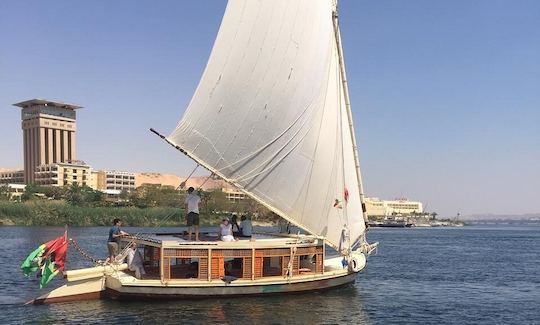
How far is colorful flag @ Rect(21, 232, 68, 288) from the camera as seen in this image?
24562 mm

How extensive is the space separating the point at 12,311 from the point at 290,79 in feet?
54.9

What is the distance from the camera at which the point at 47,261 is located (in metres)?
24.8

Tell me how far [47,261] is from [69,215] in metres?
113

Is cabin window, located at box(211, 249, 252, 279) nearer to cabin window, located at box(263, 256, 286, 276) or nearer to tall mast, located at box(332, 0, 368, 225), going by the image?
cabin window, located at box(263, 256, 286, 276)

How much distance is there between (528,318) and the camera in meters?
26.8

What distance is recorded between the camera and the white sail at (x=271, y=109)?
94.4 feet

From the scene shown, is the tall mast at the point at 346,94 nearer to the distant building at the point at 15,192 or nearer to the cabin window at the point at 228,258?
the cabin window at the point at 228,258

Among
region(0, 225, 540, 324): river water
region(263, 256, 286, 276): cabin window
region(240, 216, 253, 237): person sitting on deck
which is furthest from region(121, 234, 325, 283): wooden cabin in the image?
region(240, 216, 253, 237): person sitting on deck

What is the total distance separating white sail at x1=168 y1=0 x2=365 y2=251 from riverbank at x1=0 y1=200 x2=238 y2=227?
9362 centimetres

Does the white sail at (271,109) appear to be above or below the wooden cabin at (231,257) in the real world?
above

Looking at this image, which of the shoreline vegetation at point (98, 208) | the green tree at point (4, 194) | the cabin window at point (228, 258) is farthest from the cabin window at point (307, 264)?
the green tree at point (4, 194)

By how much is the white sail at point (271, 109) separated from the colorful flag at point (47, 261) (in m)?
7.51

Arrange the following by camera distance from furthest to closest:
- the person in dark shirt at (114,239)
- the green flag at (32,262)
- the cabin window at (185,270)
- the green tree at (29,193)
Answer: the green tree at (29,193) → the person in dark shirt at (114,239) → the cabin window at (185,270) → the green flag at (32,262)

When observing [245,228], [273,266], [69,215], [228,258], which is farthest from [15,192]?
[228,258]
